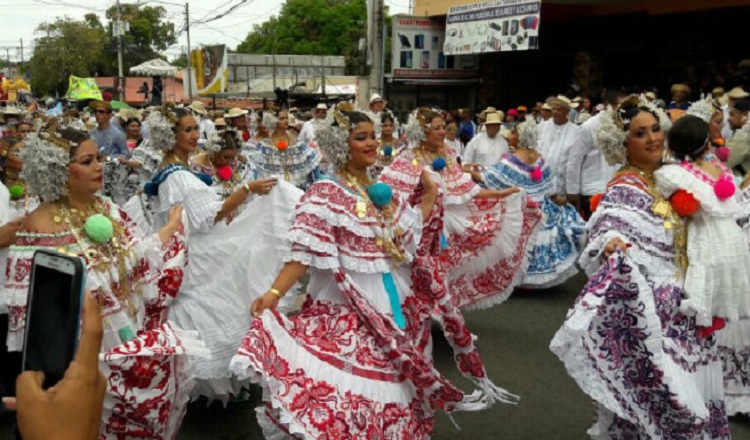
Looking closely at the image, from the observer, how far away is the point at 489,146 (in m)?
10.8

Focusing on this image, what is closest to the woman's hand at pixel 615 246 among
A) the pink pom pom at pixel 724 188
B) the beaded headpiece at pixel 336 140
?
the pink pom pom at pixel 724 188

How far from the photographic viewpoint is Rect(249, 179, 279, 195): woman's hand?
17.3 feet

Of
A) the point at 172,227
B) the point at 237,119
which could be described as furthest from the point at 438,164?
the point at 237,119

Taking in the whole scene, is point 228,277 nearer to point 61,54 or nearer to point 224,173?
point 224,173

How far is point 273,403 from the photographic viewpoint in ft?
11.0

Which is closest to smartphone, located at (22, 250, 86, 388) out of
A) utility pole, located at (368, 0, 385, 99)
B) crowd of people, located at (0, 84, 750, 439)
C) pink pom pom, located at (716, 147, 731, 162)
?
crowd of people, located at (0, 84, 750, 439)

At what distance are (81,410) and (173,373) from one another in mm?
2198

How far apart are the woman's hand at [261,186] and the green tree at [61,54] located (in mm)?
49253

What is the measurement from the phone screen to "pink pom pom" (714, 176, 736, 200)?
3.34 meters

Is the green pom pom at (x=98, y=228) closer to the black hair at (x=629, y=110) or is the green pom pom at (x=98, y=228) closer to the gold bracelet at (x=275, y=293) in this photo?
the gold bracelet at (x=275, y=293)

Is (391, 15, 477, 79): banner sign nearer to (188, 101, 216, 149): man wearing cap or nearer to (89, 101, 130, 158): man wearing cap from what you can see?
(188, 101, 216, 149): man wearing cap

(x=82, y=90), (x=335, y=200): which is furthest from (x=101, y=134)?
(x=82, y=90)

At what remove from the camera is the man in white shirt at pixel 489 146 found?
10.7 meters

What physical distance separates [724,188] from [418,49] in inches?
647
